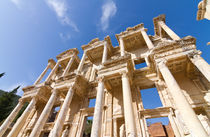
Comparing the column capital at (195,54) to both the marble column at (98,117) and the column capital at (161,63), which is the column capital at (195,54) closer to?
the column capital at (161,63)

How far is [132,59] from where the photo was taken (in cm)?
1397

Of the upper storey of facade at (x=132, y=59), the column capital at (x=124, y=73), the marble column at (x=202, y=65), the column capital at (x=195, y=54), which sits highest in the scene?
the upper storey of facade at (x=132, y=59)

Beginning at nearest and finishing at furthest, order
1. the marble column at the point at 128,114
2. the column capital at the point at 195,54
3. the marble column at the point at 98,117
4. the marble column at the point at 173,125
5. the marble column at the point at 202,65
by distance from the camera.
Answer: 1. the marble column at the point at 128,114
2. the marble column at the point at 202,65
3. the marble column at the point at 98,117
4. the marble column at the point at 173,125
5. the column capital at the point at 195,54

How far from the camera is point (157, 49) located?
959 centimetres

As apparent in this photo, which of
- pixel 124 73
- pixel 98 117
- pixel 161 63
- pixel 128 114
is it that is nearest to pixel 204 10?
pixel 161 63

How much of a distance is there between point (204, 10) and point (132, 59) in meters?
7.82

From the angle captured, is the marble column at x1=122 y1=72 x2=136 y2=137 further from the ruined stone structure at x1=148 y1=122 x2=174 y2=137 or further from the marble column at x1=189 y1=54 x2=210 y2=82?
the ruined stone structure at x1=148 y1=122 x2=174 y2=137

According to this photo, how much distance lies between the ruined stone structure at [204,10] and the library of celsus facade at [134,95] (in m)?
2.13

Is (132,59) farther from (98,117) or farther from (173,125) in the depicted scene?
(98,117)

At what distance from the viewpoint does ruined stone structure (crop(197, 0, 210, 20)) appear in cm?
820

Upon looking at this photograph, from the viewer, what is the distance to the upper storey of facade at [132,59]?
9008mm

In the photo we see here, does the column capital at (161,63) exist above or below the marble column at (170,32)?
below

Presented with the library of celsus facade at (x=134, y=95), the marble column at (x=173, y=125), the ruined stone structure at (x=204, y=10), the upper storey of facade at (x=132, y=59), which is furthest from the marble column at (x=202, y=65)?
the ruined stone structure at (x=204, y=10)

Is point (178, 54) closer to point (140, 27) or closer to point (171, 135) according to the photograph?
point (140, 27)
